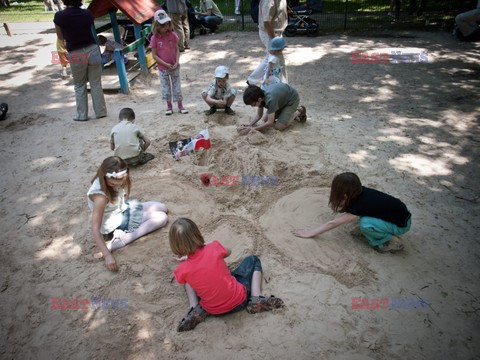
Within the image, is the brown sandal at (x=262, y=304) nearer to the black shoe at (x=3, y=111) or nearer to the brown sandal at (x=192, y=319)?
the brown sandal at (x=192, y=319)

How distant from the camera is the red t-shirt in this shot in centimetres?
234

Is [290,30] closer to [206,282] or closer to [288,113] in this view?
[288,113]

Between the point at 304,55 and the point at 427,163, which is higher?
the point at 304,55

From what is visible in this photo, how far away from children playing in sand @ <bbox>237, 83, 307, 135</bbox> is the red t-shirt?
2.54 m

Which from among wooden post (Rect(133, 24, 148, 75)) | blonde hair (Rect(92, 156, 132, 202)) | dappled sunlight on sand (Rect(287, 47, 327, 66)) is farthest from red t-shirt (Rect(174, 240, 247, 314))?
dappled sunlight on sand (Rect(287, 47, 327, 66))

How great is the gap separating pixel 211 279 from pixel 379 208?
60.4 inches

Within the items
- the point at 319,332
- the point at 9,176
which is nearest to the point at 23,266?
the point at 9,176

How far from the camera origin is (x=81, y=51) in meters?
5.21

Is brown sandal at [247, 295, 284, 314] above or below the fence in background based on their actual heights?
below

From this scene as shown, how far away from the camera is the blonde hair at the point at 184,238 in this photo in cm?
230

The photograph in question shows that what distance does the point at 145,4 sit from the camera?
7.33m

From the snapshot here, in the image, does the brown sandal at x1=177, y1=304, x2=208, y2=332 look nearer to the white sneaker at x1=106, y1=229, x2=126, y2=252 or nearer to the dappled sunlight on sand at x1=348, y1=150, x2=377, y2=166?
the white sneaker at x1=106, y1=229, x2=126, y2=252

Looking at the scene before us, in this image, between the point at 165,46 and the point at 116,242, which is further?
the point at 165,46

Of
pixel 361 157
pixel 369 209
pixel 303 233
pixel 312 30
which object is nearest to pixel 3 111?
pixel 303 233
